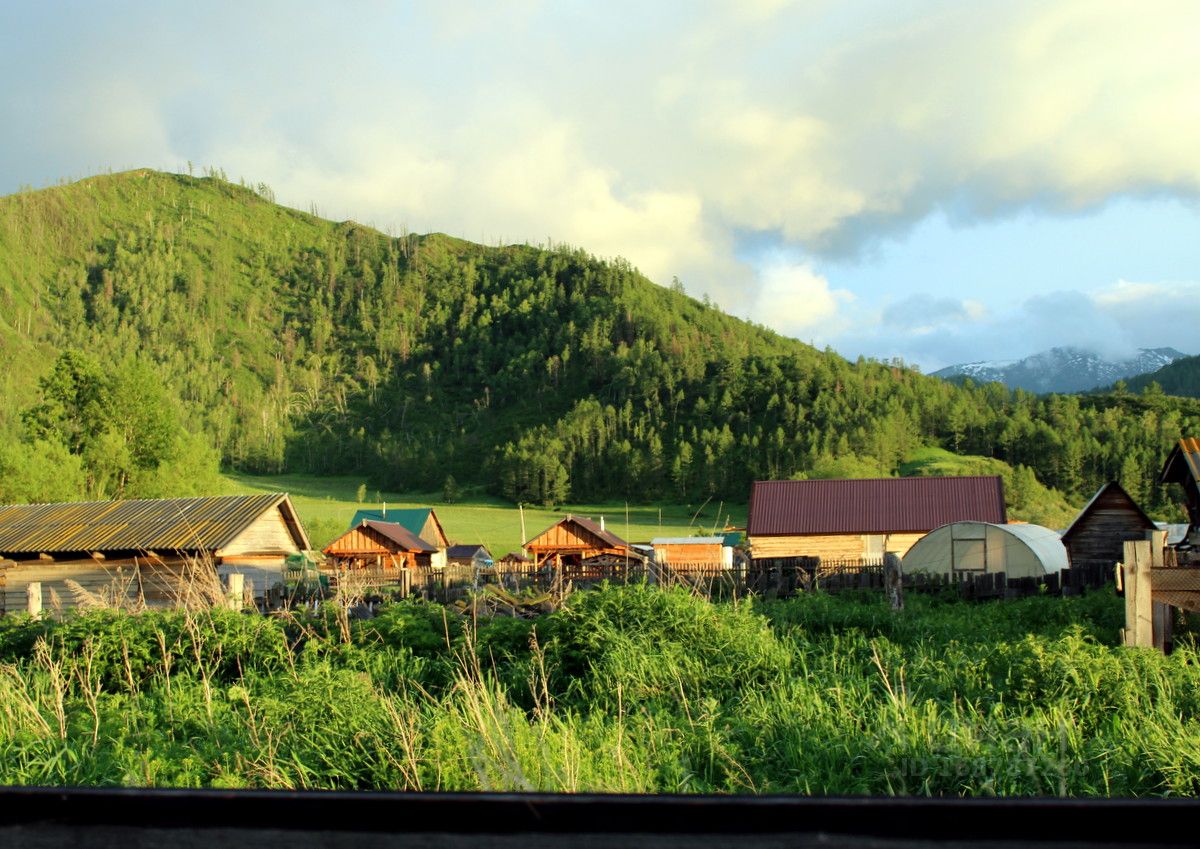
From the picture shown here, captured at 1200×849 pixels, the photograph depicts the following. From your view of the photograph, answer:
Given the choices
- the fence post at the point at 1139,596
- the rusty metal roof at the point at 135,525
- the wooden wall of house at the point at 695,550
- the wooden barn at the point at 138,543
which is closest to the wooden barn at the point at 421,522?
the wooden wall of house at the point at 695,550

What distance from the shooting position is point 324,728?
6.61 metres

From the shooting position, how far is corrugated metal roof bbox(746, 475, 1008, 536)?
4119 centimetres

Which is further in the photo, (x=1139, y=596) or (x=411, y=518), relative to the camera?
(x=411, y=518)

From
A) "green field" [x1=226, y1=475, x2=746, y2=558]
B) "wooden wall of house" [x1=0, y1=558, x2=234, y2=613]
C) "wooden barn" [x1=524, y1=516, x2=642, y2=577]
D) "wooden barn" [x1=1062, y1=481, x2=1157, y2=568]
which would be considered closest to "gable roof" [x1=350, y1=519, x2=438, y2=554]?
"wooden barn" [x1=524, y1=516, x2=642, y2=577]

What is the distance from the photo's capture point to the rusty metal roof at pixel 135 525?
23.2 meters

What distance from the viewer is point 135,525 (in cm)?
2427

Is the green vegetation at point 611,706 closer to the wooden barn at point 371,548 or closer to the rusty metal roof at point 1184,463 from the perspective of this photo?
the rusty metal roof at point 1184,463

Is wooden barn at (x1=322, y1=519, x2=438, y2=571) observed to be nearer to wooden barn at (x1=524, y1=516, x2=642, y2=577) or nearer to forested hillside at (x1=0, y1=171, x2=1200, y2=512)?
wooden barn at (x1=524, y1=516, x2=642, y2=577)

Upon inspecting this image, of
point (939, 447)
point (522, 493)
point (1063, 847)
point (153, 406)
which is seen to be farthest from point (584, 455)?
point (1063, 847)

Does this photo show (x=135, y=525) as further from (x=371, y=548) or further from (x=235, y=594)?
(x=371, y=548)

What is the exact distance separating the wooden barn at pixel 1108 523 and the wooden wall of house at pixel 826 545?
1040cm

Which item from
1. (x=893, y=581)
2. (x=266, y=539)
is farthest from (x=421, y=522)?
(x=893, y=581)

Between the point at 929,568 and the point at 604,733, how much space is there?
74.9ft

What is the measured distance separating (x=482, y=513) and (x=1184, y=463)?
87.1 meters
